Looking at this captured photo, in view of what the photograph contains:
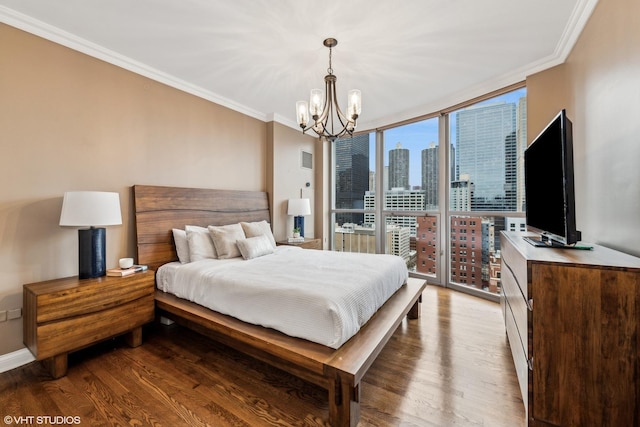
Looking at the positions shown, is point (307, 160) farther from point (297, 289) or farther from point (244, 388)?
point (244, 388)

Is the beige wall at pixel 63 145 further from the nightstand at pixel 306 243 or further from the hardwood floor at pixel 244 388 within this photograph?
the nightstand at pixel 306 243

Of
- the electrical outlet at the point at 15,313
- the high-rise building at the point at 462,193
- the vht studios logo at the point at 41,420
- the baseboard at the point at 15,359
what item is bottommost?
the vht studios logo at the point at 41,420

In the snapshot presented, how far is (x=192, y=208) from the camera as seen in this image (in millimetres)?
3361

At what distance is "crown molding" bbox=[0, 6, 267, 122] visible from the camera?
2.13 metres

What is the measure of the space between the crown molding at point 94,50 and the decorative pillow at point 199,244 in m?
1.74

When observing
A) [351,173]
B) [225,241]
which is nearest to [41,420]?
[225,241]

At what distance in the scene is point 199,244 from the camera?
3.03 m

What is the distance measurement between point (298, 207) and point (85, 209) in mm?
2823

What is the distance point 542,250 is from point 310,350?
4.96 ft

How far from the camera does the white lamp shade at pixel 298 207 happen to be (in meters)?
4.52

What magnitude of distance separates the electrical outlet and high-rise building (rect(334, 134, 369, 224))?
447 centimetres

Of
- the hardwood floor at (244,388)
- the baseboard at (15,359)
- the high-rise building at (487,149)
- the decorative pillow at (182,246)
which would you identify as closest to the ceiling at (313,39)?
the high-rise building at (487,149)

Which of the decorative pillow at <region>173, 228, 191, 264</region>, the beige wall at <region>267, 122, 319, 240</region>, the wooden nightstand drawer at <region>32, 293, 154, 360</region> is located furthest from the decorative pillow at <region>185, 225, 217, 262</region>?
the beige wall at <region>267, 122, 319, 240</region>

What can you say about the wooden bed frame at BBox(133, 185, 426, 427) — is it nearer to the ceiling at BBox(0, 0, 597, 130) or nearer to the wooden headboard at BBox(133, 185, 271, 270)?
the wooden headboard at BBox(133, 185, 271, 270)
